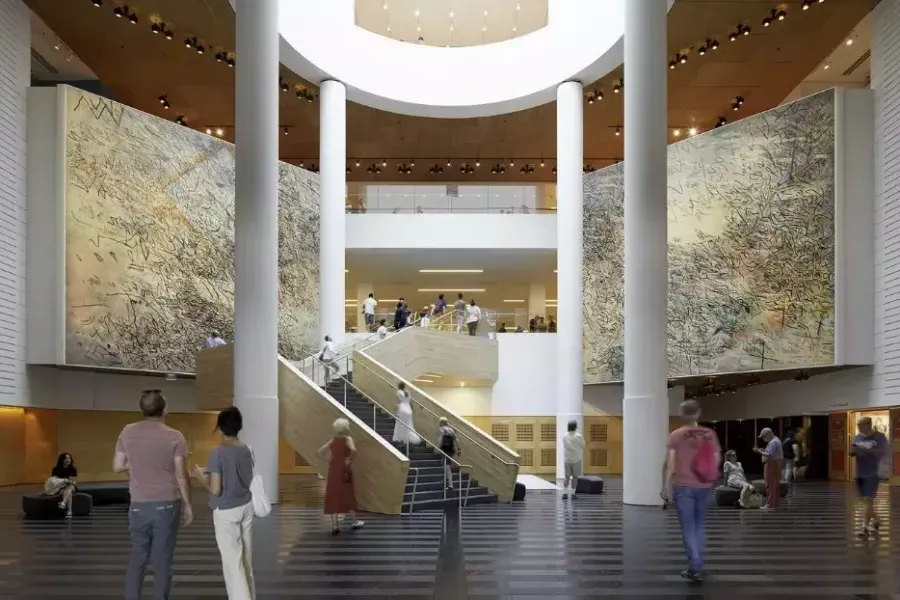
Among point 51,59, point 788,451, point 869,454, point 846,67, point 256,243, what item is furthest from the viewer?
point 846,67

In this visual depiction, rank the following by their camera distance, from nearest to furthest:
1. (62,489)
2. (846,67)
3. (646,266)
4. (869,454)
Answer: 1. (869,454)
2. (62,489)
3. (646,266)
4. (846,67)

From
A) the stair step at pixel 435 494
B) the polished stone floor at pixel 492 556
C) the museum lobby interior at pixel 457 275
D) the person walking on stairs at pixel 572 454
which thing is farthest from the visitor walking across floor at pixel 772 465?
the stair step at pixel 435 494

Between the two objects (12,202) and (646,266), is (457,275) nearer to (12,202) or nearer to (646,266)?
(12,202)

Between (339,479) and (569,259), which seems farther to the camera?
(569,259)

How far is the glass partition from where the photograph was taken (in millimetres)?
30578

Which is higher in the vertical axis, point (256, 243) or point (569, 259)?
point (569, 259)

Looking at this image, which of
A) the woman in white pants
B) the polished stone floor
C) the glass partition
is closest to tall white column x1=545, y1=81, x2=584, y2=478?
the glass partition

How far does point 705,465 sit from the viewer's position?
7613 mm

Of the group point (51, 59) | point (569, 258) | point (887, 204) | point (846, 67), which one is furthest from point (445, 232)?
point (887, 204)

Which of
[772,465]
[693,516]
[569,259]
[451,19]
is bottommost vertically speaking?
[772,465]

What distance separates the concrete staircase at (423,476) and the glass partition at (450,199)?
1223 centimetres

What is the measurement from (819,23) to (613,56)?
5.47m

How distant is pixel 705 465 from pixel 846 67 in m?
22.5

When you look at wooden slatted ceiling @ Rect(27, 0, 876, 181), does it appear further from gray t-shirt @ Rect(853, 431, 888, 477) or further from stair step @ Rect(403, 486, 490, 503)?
gray t-shirt @ Rect(853, 431, 888, 477)
